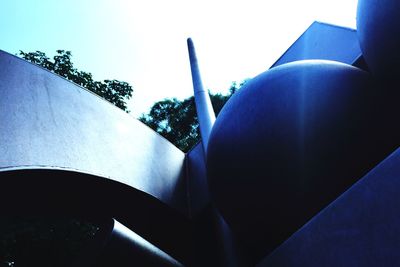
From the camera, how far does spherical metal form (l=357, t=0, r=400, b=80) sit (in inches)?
123

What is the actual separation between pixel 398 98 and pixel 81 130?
5260 millimetres

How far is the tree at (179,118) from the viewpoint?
16734 mm

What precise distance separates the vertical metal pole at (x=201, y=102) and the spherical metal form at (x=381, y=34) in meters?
4.63

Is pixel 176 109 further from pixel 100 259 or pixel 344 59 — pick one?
pixel 100 259

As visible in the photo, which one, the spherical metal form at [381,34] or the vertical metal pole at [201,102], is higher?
the spherical metal form at [381,34]

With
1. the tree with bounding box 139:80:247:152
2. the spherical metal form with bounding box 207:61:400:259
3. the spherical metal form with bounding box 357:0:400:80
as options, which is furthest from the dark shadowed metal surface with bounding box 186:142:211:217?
the tree with bounding box 139:80:247:152

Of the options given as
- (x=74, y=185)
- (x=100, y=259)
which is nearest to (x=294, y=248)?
(x=100, y=259)

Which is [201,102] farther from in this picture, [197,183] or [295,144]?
[295,144]

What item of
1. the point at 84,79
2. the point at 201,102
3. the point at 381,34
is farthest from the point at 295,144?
the point at 84,79

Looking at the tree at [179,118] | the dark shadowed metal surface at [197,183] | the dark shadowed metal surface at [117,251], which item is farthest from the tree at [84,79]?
the dark shadowed metal surface at [117,251]

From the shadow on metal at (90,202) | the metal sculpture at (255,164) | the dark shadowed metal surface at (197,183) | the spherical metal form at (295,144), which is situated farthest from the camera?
the dark shadowed metal surface at (197,183)

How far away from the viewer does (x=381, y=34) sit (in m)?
3.27

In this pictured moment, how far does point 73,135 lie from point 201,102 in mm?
4252

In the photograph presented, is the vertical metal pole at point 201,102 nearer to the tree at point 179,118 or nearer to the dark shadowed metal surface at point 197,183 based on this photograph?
the dark shadowed metal surface at point 197,183
